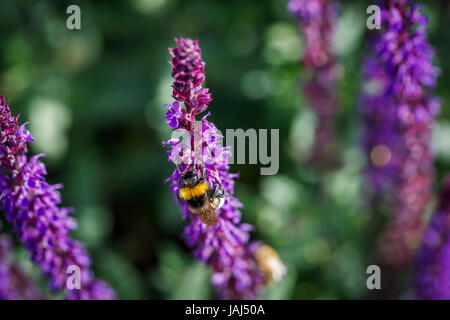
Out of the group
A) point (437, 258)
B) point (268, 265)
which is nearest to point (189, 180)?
point (268, 265)

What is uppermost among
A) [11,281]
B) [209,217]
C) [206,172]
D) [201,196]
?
[206,172]

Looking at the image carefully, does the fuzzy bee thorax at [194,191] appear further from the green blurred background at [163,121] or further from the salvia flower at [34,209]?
the green blurred background at [163,121]

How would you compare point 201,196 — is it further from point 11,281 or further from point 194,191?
point 11,281

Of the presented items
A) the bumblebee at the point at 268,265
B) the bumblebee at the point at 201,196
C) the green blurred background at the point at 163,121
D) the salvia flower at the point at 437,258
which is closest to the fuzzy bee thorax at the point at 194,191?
the bumblebee at the point at 201,196

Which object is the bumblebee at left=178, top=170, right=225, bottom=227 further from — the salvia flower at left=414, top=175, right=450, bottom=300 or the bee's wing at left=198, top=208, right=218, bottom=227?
the salvia flower at left=414, top=175, right=450, bottom=300

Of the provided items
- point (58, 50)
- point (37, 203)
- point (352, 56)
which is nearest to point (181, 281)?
point (37, 203)

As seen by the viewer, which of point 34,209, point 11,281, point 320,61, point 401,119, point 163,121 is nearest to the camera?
point 34,209

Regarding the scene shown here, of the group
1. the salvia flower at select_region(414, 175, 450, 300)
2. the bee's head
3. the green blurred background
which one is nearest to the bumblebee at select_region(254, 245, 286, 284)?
the green blurred background
